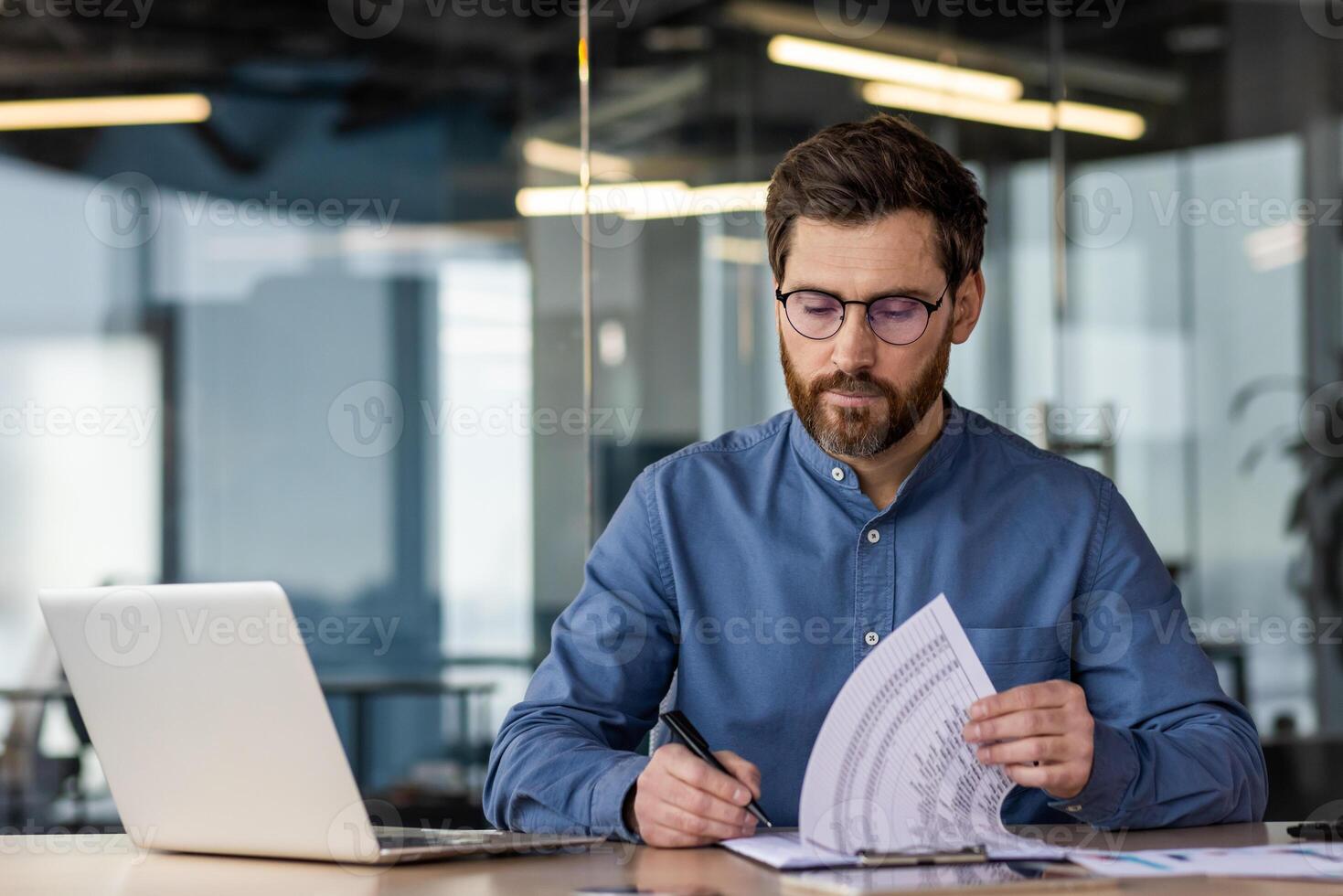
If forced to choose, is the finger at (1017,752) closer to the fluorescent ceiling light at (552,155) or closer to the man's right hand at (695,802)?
the man's right hand at (695,802)

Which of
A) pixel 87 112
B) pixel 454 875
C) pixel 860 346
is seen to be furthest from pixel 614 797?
pixel 87 112

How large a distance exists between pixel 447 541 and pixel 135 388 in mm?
938

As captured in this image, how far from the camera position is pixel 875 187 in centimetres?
168

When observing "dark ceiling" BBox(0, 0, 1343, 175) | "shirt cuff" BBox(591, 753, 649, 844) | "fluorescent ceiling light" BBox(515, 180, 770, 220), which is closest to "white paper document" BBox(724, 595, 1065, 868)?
"shirt cuff" BBox(591, 753, 649, 844)

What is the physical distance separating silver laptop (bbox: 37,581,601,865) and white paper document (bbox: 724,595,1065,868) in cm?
26

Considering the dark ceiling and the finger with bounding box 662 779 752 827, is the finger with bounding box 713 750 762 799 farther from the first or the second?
the dark ceiling

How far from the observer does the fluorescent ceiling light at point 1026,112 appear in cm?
392

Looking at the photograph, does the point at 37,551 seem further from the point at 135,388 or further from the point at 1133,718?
the point at 1133,718

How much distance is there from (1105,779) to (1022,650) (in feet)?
0.99

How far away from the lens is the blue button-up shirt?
1603mm

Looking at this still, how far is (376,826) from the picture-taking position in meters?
1.32

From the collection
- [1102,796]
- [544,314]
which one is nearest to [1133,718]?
[1102,796]

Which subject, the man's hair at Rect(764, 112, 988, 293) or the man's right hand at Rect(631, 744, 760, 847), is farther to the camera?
the man's hair at Rect(764, 112, 988, 293)

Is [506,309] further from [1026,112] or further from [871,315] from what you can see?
[871,315]
